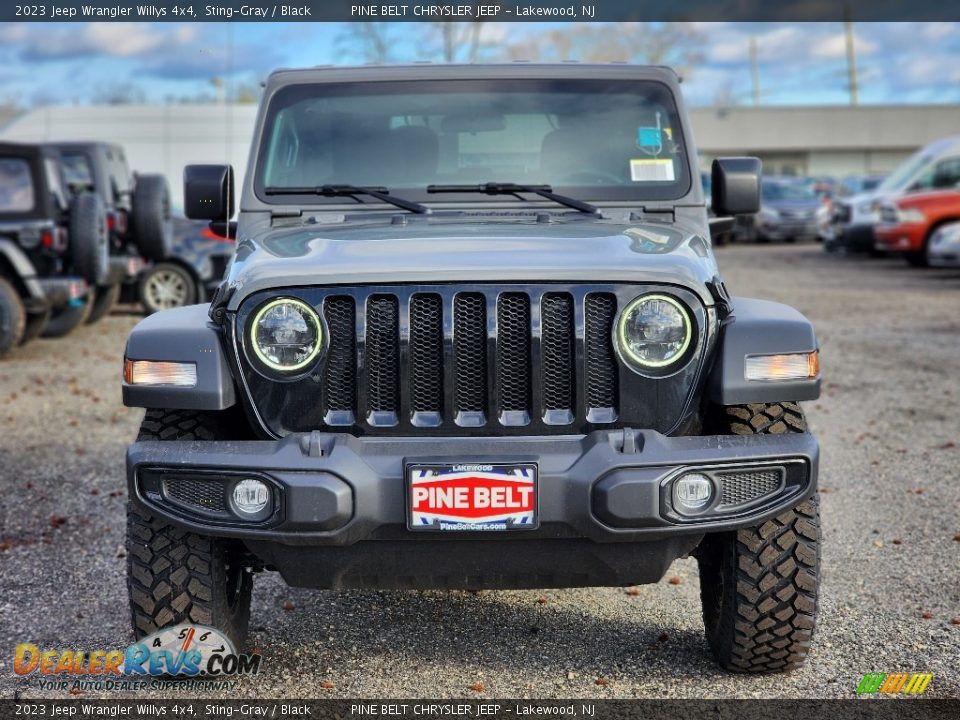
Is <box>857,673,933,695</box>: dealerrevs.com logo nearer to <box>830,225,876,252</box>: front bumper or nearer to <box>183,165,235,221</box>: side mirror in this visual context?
<box>183,165,235,221</box>: side mirror

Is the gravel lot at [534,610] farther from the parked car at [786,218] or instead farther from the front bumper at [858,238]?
the parked car at [786,218]

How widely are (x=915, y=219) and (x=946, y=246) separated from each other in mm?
1003

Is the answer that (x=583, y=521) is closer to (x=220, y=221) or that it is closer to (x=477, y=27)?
(x=220, y=221)

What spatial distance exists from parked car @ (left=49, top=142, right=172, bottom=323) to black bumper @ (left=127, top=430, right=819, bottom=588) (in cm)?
914

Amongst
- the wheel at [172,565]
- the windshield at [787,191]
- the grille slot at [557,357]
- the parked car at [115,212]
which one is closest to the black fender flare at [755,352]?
the grille slot at [557,357]

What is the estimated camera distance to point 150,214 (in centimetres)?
1191

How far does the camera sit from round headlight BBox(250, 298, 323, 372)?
3.45 meters

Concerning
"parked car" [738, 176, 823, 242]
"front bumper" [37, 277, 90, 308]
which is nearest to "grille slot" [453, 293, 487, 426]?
"front bumper" [37, 277, 90, 308]

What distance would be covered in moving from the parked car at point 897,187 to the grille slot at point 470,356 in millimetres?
17657

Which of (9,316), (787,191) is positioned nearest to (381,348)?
(9,316)

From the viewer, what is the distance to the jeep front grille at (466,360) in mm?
3424

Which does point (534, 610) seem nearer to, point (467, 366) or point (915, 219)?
point (467, 366)

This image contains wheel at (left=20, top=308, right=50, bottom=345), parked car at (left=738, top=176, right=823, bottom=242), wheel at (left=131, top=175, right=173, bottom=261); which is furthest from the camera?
parked car at (left=738, top=176, right=823, bottom=242)

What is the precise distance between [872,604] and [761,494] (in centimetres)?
142
